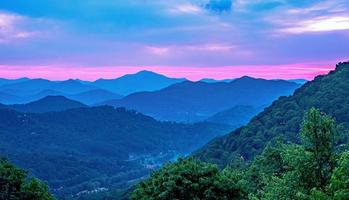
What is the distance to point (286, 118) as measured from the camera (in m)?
97.1

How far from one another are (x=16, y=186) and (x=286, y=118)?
3050 inches

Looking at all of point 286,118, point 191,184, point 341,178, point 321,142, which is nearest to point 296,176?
point 321,142

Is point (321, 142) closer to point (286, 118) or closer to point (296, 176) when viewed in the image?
point (296, 176)

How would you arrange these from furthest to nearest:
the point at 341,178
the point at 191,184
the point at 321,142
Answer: the point at 191,184 < the point at 321,142 < the point at 341,178

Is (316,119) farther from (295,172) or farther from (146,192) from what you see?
(146,192)

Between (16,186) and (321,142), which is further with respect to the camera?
(16,186)

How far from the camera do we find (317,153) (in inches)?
645

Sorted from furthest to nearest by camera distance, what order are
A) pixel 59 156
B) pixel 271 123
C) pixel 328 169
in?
pixel 59 156, pixel 271 123, pixel 328 169

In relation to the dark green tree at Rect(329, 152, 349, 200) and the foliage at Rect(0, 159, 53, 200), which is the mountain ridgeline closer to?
the foliage at Rect(0, 159, 53, 200)

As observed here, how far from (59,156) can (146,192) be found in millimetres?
174119

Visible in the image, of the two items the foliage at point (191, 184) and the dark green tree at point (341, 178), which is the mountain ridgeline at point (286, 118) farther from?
the dark green tree at point (341, 178)

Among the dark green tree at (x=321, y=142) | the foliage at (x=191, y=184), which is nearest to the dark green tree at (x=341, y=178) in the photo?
the dark green tree at (x=321, y=142)

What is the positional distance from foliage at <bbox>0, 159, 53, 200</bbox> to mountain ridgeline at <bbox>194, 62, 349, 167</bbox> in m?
53.8

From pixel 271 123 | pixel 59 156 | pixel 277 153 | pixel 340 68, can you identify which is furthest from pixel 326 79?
pixel 59 156
